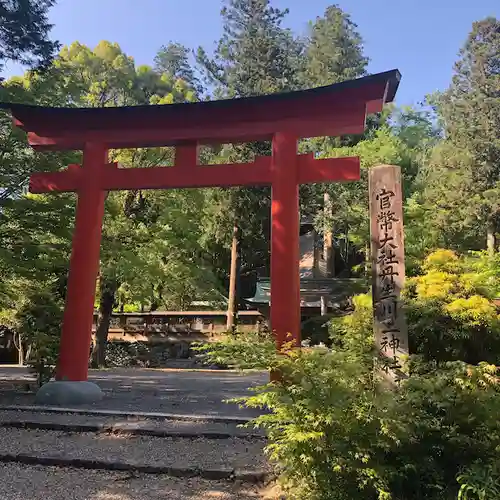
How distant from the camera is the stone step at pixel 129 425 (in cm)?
555

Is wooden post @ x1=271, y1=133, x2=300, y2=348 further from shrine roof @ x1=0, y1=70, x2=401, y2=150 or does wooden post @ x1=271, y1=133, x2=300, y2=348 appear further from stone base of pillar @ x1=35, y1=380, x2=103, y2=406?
stone base of pillar @ x1=35, y1=380, x2=103, y2=406

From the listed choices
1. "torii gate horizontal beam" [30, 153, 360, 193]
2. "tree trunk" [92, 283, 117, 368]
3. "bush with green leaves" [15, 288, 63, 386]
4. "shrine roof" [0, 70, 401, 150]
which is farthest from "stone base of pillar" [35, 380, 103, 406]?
"tree trunk" [92, 283, 117, 368]

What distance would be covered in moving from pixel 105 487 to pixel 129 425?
5.86 feet

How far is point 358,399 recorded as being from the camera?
338cm

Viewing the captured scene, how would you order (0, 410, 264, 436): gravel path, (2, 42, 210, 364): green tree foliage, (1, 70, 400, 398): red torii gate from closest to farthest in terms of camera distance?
(0, 410, 264, 436): gravel path, (1, 70, 400, 398): red torii gate, (2, 42, 210, 364): green tree foliage

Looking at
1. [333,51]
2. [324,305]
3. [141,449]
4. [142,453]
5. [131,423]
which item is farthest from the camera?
[333,51]

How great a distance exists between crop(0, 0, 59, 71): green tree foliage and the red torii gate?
2.19 m

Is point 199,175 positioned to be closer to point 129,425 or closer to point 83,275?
point 83,275

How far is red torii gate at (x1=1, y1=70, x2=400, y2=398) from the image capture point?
7363mm

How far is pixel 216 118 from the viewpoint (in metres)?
8.09

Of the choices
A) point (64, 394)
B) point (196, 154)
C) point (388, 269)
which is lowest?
point (64, 394)

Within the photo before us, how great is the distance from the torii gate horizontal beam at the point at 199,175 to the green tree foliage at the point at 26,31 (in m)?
3.07

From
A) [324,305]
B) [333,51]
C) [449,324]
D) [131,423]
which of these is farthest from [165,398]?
[333,51]

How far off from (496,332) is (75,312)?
6.28m
